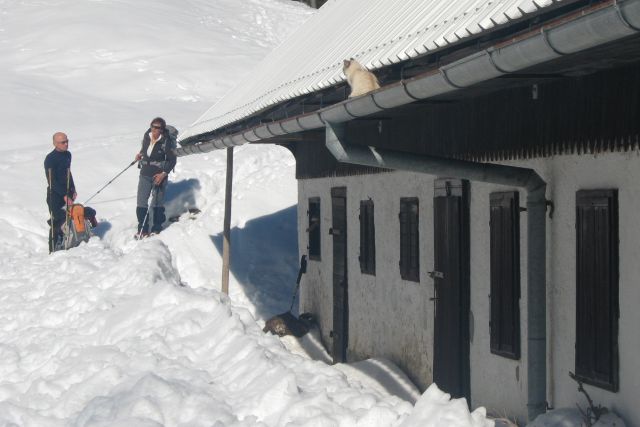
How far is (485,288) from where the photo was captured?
886 cm

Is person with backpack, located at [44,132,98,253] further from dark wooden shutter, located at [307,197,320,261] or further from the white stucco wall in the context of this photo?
the white stucco wall

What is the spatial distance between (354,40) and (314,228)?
3.85 metres

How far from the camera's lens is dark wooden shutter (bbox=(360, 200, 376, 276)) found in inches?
480

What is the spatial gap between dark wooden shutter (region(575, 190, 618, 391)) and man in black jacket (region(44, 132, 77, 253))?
11.2m

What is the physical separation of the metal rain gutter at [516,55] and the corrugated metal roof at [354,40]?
44 cm

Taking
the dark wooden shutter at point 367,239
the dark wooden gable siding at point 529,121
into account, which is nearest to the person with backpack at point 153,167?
the dark wooden shutter at point 367,239

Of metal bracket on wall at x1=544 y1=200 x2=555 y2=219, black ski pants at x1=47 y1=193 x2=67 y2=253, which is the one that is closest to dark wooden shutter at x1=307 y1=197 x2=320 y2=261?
black ski pants at x1=47 y1=193 x2=67 y2=253

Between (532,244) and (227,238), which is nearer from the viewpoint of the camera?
(532,244)

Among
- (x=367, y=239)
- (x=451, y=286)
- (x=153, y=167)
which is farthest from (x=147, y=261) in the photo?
(x=153, y=167)

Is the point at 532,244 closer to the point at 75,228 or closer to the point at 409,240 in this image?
the point at 409,240

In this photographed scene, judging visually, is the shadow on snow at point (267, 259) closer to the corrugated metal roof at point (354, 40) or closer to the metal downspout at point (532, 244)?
the corrugated metal roof at point (354, 40)

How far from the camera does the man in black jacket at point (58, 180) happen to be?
17.1 m

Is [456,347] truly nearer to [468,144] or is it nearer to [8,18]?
[468,144]

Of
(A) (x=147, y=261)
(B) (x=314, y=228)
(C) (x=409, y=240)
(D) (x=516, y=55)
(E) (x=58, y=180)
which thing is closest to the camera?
(D) (x=516, y=55)
